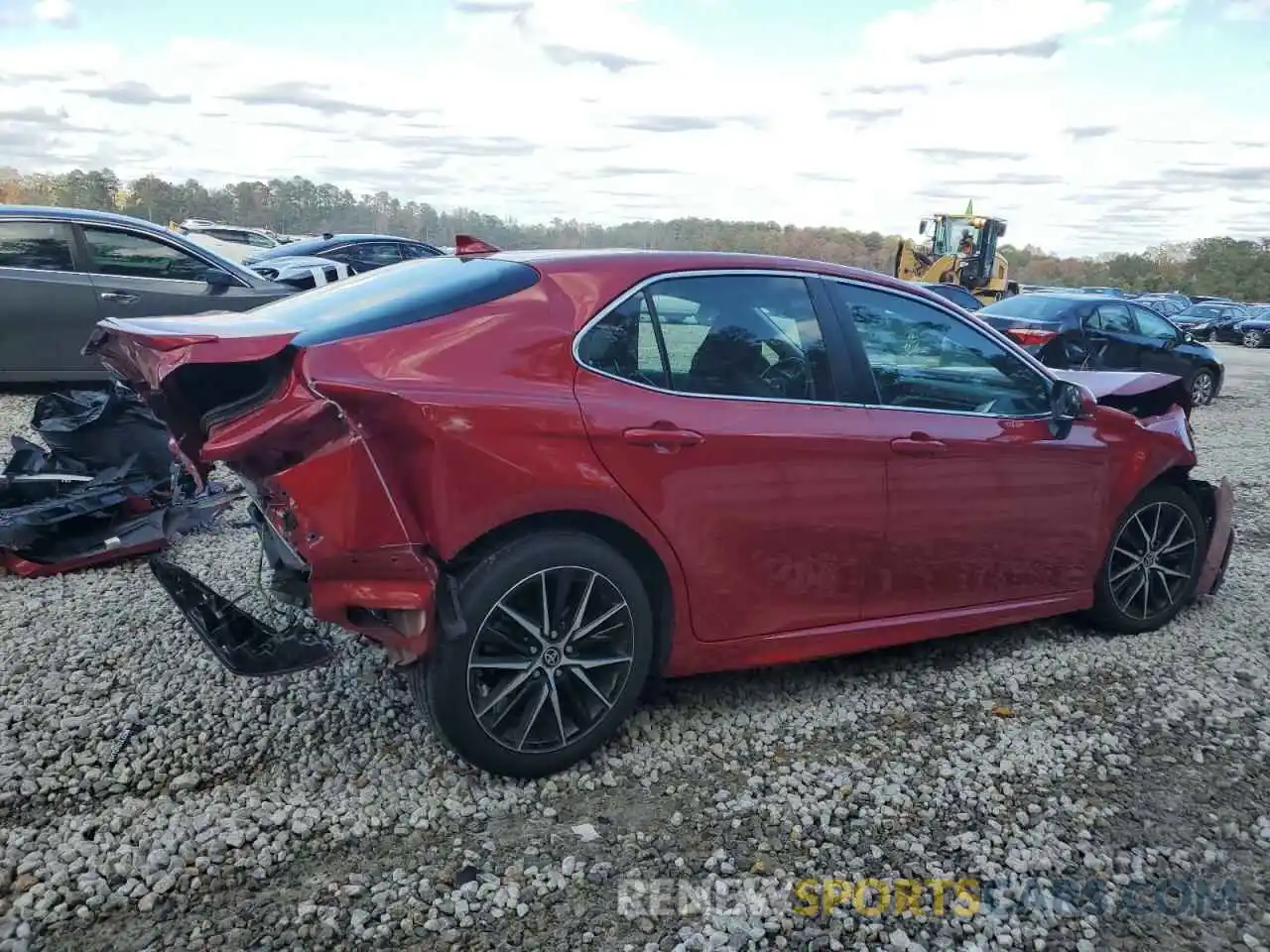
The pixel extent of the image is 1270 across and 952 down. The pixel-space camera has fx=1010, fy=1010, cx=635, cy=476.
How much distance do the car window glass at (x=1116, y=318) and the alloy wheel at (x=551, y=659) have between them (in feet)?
41.0

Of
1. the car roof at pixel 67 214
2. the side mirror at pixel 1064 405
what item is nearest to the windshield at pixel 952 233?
the car roof at pixel 67 214

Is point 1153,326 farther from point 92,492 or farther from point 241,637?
point 241,637

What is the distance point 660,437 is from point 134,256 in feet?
22.7

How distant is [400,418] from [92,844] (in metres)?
1.42

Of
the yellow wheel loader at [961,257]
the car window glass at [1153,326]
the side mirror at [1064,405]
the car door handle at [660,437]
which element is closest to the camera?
the car door handle at [660,437]

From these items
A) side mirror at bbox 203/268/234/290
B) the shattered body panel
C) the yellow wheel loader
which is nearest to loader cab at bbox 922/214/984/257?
the yellow wheel loader

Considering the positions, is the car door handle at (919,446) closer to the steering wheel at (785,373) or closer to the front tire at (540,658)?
the steering wheel at (785,373)

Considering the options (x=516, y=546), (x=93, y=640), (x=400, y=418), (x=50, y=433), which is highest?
(x=400, y=418)

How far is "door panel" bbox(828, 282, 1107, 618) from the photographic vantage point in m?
3.77

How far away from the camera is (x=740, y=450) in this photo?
335cm

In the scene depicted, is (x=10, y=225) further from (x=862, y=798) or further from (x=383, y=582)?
(x=862, y=798)

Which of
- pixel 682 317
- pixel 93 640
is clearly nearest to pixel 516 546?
pixel 682 317

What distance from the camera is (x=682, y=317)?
341 cm

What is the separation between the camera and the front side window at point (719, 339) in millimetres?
3275
